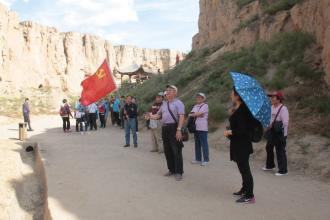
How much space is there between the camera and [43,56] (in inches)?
2621

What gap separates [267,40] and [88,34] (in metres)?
75.0

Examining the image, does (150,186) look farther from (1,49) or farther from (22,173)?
(1,49)

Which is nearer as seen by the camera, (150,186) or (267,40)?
(150,186)

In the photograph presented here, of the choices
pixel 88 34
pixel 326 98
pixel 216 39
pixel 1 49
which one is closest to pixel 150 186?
pixel 326 98

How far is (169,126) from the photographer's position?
7953 mm

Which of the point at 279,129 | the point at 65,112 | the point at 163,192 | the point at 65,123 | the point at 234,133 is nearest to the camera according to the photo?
the point at 234,133

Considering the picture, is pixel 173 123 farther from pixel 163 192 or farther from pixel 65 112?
pixel 65 112

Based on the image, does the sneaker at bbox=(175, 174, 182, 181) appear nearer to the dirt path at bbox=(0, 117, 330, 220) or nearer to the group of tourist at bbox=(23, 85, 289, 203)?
the group of tourist at bbox=(23, 85, 289, 203)

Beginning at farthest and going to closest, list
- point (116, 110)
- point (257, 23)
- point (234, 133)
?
1. point (116, 110)
2. point (257, 23)
3. point (234, 133)

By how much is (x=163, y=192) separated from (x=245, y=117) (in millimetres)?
2118

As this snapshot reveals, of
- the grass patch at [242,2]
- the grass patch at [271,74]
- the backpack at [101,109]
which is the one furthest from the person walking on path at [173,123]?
the grass patch at [242,2]

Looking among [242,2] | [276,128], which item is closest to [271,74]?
[276,128]

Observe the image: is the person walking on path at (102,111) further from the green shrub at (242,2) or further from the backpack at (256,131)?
the backpack at (256,131)

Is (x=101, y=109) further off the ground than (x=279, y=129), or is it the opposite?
(x=101, y=109)
